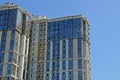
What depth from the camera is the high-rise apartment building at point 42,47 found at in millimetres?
136500

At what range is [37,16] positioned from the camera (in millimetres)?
154250

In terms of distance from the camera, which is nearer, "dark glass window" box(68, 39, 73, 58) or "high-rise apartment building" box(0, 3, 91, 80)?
"high-rise apartment building" box(0, 3, 91, 80)

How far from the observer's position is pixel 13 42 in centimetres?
13700

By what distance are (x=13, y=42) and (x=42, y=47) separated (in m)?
13.4

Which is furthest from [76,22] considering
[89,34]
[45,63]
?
[45,63]

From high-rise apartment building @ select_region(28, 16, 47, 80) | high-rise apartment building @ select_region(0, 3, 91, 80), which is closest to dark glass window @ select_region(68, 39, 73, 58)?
high-rise apartment building @ select_region(0, 3, 91, 80)

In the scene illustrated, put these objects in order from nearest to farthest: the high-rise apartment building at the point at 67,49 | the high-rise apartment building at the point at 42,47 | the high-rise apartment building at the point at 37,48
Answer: the high-rise apartment building at the point at 42,47
the high-rise apartment building at the point at 67,49
the high-rise apartment building at the point at 37,48

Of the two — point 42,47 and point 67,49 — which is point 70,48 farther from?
point 42,47

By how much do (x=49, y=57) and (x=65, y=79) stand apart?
11.4m

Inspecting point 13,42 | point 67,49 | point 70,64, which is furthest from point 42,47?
point 70,64

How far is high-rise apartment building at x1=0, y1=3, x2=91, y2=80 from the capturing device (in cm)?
13650

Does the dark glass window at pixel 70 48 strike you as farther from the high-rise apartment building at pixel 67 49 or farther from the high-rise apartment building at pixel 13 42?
the high-rise apartment building at pixel 13 42

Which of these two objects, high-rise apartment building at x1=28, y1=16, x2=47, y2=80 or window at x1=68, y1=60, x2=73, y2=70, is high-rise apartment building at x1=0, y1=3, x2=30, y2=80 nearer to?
high-rise apartment building at x1=28, y1=16, x2=47, y2=80

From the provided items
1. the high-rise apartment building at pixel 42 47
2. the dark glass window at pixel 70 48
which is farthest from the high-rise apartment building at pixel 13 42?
the dark glass window at pixel 70 48
